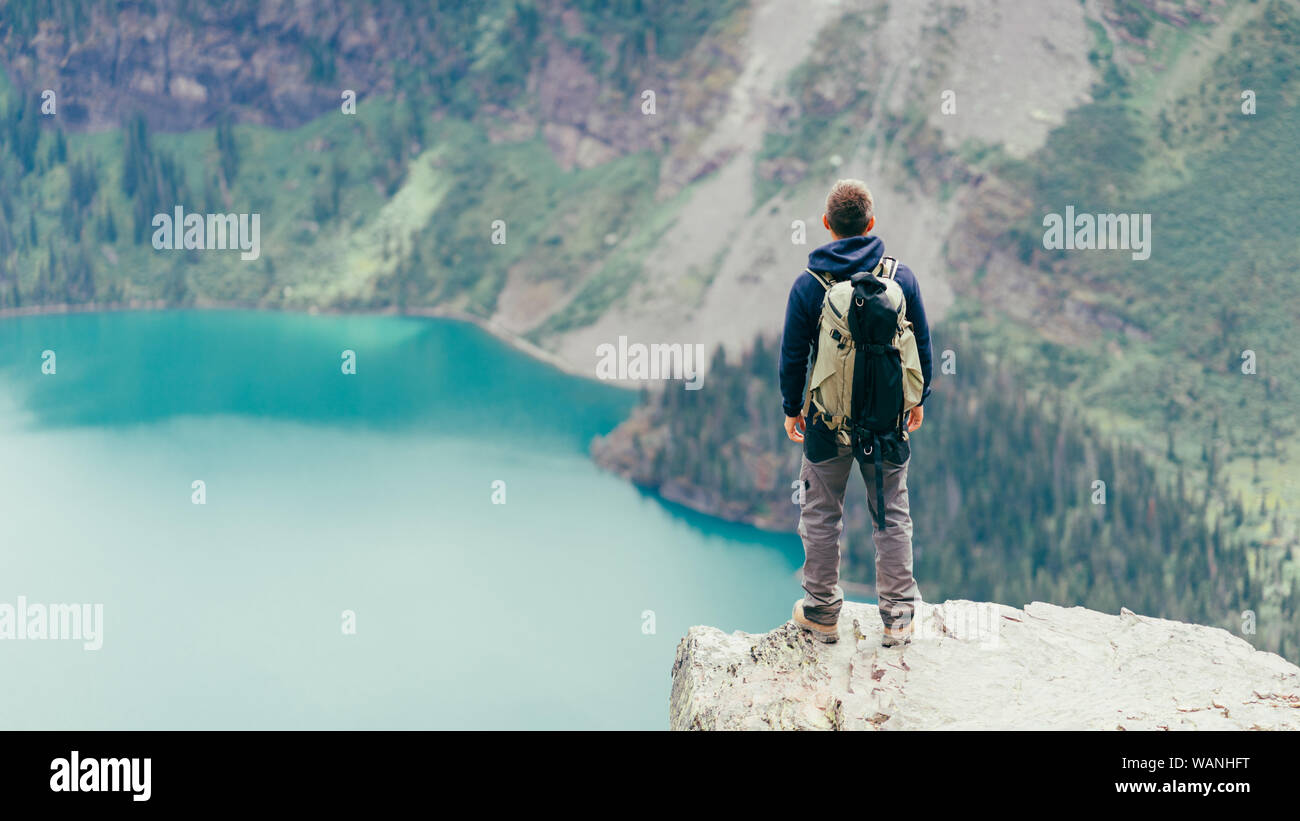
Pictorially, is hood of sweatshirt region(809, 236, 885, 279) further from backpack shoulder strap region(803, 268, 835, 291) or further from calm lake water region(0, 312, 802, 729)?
calm lake water region(0, 312, 802, 729)

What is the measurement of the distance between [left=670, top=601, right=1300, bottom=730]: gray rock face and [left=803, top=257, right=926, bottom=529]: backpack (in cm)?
195

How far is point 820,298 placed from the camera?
16.7 meters

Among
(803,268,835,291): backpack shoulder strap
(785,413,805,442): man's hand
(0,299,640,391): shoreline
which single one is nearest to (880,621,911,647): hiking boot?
(785,413,805,442): man's hand

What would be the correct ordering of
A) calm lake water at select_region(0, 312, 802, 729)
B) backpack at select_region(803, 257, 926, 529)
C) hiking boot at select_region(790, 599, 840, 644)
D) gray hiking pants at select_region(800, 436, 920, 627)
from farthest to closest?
calm lake water at select_region(0, 312, 802, 729) < hiking boot at select_region(790, 599, 840, 644) < gray hiking pants at select_region(800, 436, 920, 627) < backpack at select_region(803, 257, 926, 529)

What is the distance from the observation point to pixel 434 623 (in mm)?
81188

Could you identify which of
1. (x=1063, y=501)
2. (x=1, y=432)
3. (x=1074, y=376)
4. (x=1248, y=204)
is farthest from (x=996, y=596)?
(x=1, y=432)

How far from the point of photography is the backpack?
1627 cm

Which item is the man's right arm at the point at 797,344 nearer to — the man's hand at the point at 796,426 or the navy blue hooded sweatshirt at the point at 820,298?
the navy blue hooded sweatshirt at the point at 820,298

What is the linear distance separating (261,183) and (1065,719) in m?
187

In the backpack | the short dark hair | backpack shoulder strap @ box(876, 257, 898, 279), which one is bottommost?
the backpack

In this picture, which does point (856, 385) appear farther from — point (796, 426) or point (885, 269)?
point (885, 269)

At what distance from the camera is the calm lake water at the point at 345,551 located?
72.4 meters

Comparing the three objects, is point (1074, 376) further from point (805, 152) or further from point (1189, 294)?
point (805, 152)

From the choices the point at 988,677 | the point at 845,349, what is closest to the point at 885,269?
the point at 845,349
